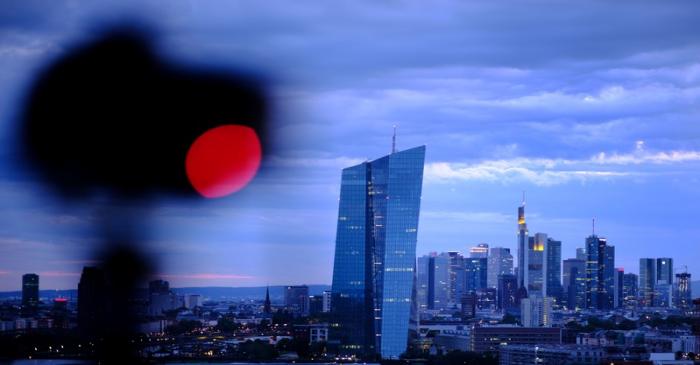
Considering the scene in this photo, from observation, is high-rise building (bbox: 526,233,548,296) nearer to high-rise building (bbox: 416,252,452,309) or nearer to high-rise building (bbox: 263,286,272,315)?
high-rise building (bbox: 416,252,452,309)

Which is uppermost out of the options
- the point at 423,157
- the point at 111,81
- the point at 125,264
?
the point at 423,157

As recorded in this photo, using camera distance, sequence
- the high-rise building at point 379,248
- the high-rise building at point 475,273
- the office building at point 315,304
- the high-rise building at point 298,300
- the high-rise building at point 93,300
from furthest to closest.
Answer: the high-rise building at point 475,273 → the high-rise building at point 379,248 → the office building at point 315,304 → the high-rise building at point 298,300 → the high-rise building at point 93,300

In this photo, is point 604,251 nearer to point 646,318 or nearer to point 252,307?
point 646,318

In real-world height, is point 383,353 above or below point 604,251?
below

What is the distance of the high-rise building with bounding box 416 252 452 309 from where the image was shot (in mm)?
34881

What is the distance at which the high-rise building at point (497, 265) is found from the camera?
39625mm

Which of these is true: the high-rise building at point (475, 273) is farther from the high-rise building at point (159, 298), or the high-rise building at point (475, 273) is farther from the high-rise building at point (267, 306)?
the high-rise building at point (159, 298)

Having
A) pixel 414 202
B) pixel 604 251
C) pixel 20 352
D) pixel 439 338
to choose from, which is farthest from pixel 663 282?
pixel 20 352

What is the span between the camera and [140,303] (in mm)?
3125

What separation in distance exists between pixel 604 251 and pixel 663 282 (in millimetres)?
2107

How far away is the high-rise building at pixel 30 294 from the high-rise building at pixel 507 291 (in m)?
33.8

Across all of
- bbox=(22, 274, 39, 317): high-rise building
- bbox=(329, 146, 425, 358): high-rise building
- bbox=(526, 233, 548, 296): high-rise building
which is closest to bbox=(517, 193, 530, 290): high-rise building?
bbox=(526, 233, 548, 296): high-rise building

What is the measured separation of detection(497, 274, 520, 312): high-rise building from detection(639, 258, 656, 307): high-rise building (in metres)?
4.13

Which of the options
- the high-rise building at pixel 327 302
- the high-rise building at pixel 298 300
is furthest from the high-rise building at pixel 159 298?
the high-rise building at pixel 327 302
